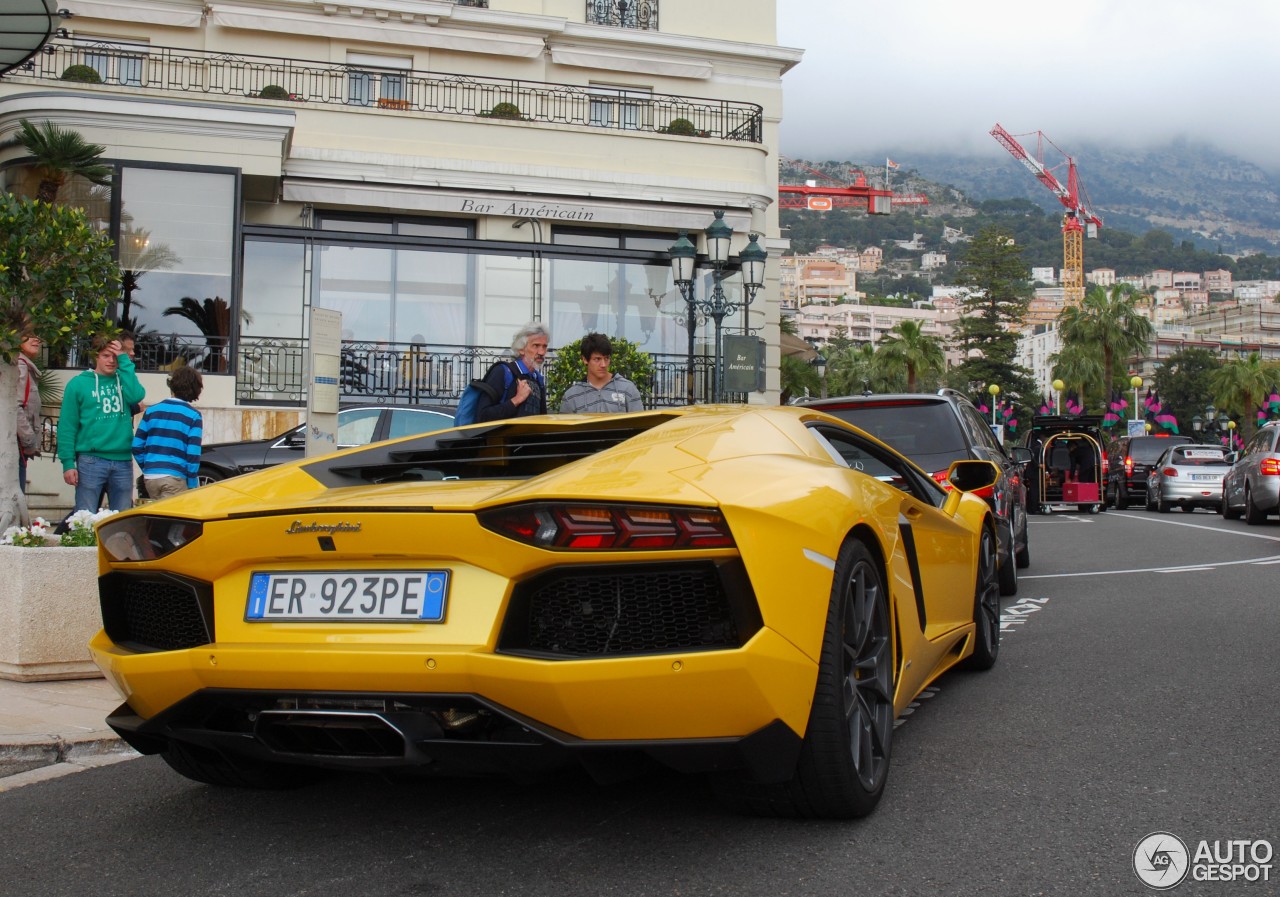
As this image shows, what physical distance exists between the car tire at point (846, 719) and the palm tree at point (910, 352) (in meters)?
68.6

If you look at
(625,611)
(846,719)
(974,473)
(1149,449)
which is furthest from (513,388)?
(1149,449)

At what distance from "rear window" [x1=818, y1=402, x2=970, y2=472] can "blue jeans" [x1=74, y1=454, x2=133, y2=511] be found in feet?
16.6

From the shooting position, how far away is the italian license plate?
3.02 metres

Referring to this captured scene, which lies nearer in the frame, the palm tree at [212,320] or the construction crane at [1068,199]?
the palm tree at [212,320]

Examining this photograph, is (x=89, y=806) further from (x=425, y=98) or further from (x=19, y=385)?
(x=425, y=98)

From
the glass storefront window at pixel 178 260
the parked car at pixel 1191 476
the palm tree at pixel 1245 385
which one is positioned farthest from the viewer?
the palm tree at pixel 1245 385

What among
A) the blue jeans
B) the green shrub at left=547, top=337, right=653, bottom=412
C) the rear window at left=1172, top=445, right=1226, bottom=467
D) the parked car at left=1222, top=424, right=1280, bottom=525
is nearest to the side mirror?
the blue jeans

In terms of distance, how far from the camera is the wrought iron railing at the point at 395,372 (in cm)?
1947

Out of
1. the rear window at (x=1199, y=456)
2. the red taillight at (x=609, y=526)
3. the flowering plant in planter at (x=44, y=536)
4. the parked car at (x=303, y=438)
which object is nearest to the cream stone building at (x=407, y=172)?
the parked car at (x=303, y=438)

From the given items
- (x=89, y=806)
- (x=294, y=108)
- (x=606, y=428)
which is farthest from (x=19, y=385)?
(x=294, y=108)

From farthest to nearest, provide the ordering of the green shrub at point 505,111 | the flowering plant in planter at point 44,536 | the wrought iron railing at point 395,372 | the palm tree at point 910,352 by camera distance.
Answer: the palm tree at point 910,352
the green shrub at point 505,111
the wrought iron railing at point 395,372
the flowering plant in planter at point 44,536

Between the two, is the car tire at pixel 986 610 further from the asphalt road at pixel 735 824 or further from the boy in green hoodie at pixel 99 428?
the boy in green hoodie at pixel 99 428

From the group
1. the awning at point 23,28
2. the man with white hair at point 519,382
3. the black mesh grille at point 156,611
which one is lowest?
the black mesh grille at point 156,611

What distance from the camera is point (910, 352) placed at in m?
71.2
